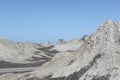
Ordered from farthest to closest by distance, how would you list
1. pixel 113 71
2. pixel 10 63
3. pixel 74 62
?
pixel 10 63
pixel 74 62
pixel 113 71

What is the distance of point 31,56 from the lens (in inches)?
2744

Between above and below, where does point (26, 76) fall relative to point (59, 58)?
below

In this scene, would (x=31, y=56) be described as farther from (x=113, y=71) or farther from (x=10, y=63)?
(x=113, y=71)

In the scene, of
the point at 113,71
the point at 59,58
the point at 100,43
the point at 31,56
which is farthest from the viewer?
the point at 31,56

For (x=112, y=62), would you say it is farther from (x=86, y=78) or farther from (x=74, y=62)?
(x=74, y=62)

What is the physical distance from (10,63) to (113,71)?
40620mm

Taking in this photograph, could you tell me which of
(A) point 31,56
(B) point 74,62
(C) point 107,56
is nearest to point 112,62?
(C) point 107,56

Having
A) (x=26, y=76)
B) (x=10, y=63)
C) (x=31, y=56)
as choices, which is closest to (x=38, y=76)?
(x=26, y=76)

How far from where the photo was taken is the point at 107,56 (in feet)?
67.5

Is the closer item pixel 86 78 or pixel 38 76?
pixel 86 78

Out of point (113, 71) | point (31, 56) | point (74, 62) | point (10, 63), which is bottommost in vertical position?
point (113, 71)

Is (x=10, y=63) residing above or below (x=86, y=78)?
above

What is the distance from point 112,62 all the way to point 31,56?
50.3 metres

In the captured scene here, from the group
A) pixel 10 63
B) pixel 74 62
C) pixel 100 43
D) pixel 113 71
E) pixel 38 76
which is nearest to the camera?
pixel 113 71
